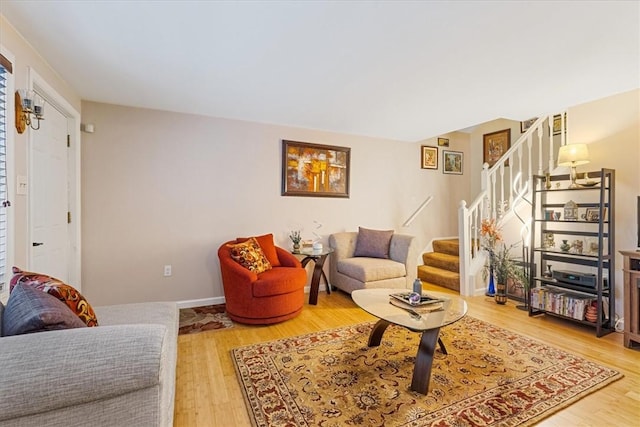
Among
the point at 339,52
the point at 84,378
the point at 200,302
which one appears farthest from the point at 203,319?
the point at 339,52

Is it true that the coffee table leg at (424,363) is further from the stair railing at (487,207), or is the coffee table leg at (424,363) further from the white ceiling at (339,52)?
the stair railing at (487,207)

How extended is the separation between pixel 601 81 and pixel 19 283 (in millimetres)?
4298

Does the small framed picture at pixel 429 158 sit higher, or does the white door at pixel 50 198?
the small framed picture at pixel 429 158

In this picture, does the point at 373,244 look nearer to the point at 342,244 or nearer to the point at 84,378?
the point at 342,244

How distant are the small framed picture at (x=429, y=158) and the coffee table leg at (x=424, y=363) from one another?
3.66 m

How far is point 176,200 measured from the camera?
3365 mm

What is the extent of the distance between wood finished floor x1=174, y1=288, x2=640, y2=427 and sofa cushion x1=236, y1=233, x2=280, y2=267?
0.67 m

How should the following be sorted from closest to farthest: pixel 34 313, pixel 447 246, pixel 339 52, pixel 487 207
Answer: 1. pixel 34 313
2. pixel 339 52
3. pixel 487 207
4. pixel 447 246

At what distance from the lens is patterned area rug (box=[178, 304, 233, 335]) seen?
2.84m

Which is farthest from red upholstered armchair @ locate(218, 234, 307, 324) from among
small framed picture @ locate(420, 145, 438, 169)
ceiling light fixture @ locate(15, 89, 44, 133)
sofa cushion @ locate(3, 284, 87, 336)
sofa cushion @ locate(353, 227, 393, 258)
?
small framed picture @ locate(420, 145, 438, 169)

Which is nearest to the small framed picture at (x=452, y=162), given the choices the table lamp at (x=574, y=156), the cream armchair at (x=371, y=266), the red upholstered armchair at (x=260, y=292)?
the cream armchair at (x=371, y=266)

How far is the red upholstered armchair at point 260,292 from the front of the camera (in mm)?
2826

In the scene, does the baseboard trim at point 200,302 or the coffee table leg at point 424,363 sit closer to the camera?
the coffee table leg at point 424,363

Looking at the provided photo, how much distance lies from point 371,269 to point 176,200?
241 centimetres
